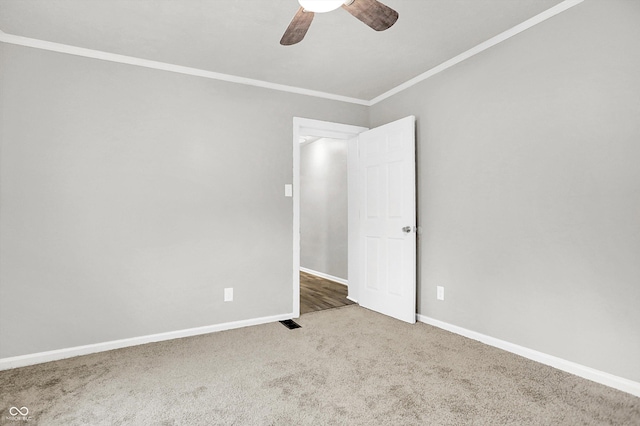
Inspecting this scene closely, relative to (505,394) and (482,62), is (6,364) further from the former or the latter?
(482,62)

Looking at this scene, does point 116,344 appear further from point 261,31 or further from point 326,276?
point 326,276

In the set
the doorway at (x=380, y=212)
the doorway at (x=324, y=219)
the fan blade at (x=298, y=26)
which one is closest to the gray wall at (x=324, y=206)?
the doorway at (x=324, y=219)

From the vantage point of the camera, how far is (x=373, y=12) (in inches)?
64.3

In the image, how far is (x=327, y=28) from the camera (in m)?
2.50

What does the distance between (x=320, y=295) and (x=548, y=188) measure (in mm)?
2934

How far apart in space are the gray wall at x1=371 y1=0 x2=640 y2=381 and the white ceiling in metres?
0.35

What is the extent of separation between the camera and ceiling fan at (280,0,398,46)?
152 centimetres

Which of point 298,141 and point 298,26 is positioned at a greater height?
point 298,26

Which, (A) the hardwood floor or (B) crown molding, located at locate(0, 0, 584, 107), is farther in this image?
(A) the hardwood floor

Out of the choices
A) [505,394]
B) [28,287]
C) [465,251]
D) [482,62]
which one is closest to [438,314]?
[465,251]

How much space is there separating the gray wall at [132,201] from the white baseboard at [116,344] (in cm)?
5

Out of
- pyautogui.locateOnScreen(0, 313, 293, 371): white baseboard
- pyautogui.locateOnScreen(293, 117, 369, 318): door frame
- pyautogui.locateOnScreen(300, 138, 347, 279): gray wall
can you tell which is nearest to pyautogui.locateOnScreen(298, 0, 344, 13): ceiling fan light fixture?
pyautogui.locateOnScreen(293, 117, 369, 318): door frame

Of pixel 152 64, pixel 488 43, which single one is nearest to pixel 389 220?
pixel 488 43

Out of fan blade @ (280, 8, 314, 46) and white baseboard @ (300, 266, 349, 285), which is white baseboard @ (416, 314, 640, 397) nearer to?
white baseboard @ (300, 266, 349, 285)
